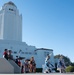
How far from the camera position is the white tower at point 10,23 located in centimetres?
6512

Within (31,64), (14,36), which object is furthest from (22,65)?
(14,36)

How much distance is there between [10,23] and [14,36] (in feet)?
14.4

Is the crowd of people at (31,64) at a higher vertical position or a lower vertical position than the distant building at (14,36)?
lower

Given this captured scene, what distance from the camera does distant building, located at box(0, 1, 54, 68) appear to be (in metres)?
63.3

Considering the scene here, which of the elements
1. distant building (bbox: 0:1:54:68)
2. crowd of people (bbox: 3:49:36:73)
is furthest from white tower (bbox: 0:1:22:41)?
crowd of people (bbox: 3:49:36:73)

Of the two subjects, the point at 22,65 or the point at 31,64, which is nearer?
the point at 31,64

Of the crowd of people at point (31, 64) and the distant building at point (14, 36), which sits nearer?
the crowd of people at point (31, 64)

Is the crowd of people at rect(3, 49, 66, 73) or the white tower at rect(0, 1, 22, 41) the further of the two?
Result: the white tower at rect(0, 1, 22, 41)

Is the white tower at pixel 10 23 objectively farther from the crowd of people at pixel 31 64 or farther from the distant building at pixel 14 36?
the crowd of people at pixel 31 64

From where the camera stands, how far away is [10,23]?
66.1 metres

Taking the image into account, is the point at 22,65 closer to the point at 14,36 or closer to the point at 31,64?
the point at 31,64

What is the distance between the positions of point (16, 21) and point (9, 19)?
2611mm

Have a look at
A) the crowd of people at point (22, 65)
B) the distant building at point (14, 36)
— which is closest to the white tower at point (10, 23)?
the distant building at point (14, 36)

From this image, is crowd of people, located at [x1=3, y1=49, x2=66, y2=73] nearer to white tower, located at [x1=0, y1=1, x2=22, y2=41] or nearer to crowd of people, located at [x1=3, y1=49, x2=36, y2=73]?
crowd of people, located at [x1=3, y1=49, x2=36, y2=73]
